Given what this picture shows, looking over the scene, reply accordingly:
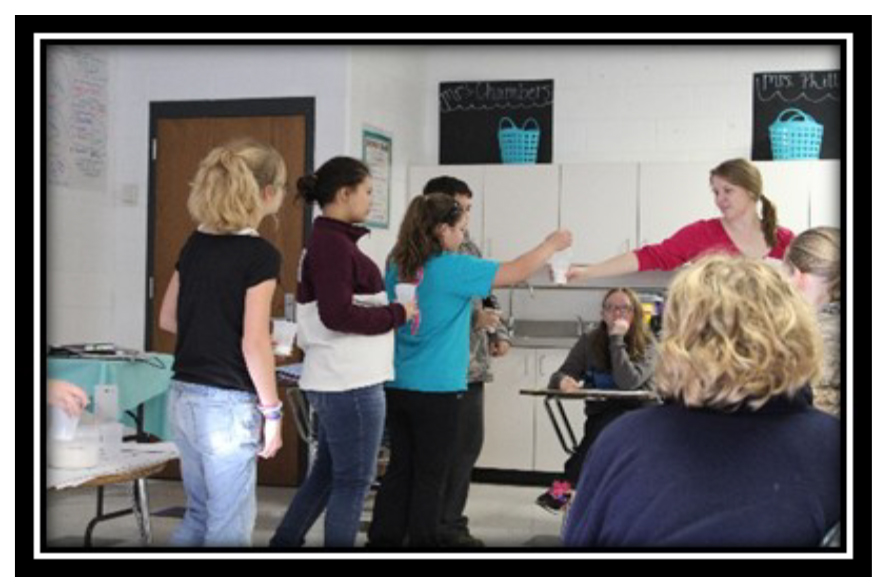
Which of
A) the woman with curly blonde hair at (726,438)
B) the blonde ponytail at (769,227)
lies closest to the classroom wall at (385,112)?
the blonde ponytail at (769,227)

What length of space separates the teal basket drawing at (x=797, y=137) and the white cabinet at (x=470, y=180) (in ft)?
4.71

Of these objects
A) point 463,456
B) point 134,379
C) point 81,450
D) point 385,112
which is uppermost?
point 385,112

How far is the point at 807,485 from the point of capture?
1732mm

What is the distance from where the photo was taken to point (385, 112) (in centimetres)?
575

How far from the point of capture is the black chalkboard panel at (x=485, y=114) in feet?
20.1

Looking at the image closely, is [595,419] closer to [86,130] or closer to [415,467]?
[415,467]

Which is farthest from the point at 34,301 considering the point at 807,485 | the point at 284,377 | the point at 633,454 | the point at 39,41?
the point at 284,377

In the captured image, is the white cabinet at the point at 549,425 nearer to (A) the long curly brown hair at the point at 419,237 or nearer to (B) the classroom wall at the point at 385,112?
(B) the classroom wall at the point at 385,112

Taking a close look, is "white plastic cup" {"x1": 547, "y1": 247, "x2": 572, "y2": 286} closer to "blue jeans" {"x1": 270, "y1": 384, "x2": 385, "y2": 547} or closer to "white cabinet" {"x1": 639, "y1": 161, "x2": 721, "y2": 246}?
"blue jeans" {"x1": 270, "y1": 384, "x2": 385, "y2": 547}

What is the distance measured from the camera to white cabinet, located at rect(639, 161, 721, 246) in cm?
575

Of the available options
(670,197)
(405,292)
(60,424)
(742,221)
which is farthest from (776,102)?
(60,424)

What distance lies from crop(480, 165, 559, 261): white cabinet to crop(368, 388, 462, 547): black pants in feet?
8.52

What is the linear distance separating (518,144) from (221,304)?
3.61 metres
